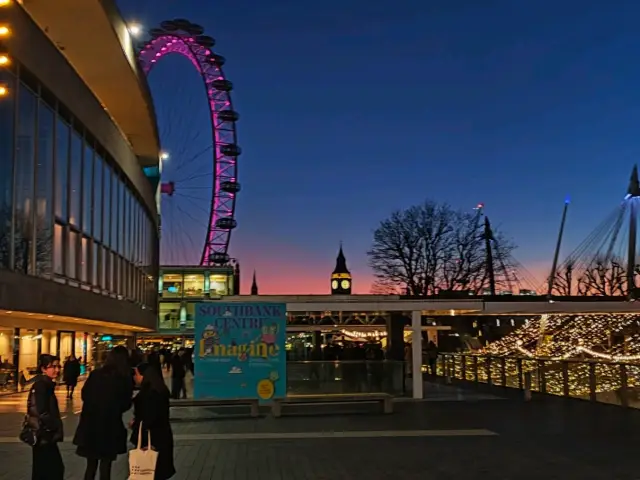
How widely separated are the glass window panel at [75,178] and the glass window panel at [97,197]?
1.97 metres

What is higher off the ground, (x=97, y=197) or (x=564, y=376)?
(x=97, y=197)

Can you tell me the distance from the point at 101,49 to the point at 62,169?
5879 millimetres

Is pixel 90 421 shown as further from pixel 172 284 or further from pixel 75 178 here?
pixel 172 284

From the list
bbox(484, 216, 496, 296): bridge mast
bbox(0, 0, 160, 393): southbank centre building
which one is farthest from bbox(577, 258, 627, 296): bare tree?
bbox(0, 0, 160, 393): southbank centre building

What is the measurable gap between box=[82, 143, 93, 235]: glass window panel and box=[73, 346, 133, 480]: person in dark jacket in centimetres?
1247

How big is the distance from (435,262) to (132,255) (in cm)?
2963

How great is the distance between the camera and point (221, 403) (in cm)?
1809

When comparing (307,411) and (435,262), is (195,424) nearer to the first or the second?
(307,411)

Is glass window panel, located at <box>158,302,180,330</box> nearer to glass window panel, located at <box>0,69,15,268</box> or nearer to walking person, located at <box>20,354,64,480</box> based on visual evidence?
glass window panel, located at <box>0,69,15,268</box>

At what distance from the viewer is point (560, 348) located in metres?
39.2

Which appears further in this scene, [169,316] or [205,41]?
[169,316]

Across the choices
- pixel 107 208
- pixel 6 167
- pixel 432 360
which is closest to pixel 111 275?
pixel 107 208

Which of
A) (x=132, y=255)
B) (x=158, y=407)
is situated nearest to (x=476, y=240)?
(x=132, y=255)

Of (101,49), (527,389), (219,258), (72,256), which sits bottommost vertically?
(527,389)
